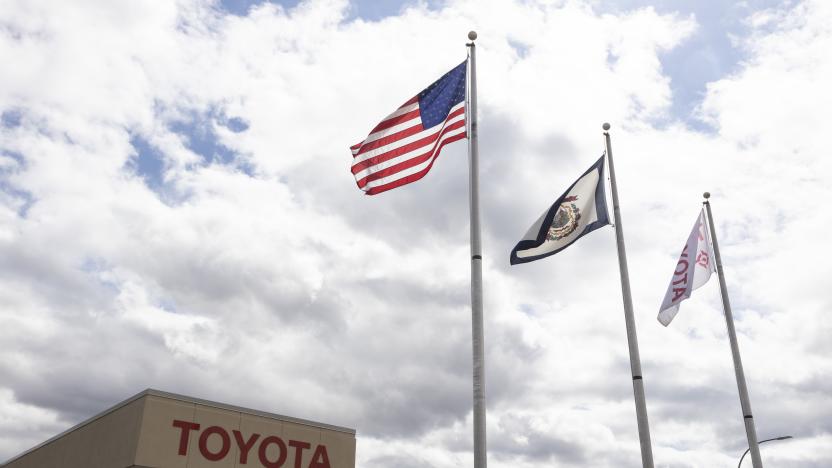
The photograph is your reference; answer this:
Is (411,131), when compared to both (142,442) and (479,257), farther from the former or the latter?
(142,442)

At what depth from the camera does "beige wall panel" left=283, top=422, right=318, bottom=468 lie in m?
21.0

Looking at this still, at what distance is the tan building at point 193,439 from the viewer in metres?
18.4

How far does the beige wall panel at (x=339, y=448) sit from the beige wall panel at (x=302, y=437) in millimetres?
285

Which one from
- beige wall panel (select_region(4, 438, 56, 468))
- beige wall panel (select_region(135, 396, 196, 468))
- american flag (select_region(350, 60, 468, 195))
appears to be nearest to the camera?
american flag (select_region(350, 60, 468, 195))

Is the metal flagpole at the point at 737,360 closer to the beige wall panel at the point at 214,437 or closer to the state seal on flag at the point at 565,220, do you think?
the state seal on flag at the point at 565,220

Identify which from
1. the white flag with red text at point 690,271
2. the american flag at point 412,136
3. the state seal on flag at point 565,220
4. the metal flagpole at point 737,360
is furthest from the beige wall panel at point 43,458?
the metal flagpole at point 737,360

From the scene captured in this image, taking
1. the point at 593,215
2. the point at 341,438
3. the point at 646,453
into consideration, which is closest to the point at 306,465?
the point at 341,438

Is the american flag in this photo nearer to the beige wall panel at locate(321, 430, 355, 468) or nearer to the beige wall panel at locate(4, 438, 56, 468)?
the beige wall panel at locate(321, 430, 355, 468)

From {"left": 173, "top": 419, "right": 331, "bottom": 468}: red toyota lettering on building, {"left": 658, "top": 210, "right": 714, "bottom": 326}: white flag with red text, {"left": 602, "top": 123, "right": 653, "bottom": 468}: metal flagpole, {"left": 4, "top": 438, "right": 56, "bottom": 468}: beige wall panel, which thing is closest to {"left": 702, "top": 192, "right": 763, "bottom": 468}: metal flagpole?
{"left": 658, "top": 210, "right": 714, "bottom": 326}: white flag with red text

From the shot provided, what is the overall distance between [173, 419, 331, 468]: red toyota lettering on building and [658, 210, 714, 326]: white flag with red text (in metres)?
11.3

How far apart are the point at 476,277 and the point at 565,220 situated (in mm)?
5454

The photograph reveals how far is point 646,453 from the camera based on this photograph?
55.8 ft

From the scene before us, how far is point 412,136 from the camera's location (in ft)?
51.3

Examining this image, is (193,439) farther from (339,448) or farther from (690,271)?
(690,271)
